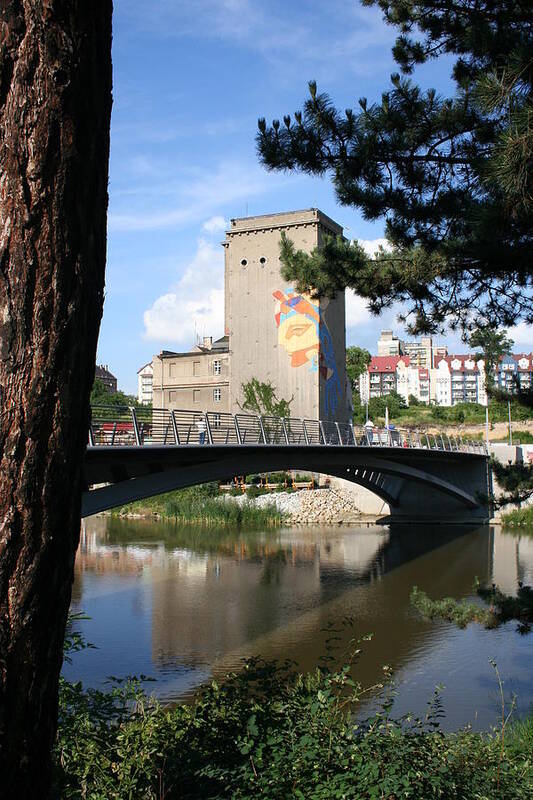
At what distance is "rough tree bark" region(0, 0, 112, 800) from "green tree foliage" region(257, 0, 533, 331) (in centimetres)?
450

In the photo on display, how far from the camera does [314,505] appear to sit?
39.0m

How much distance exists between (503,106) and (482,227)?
106cm

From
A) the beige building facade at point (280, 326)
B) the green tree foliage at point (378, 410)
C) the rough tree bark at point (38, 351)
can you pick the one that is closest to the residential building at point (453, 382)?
the green tree foliage at point (378, 410)

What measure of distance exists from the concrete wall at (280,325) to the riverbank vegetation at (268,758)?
3940 cm

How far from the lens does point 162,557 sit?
85.8ft

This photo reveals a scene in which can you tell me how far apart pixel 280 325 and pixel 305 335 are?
1675 mm

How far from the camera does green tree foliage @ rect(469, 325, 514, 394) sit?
32.1ft

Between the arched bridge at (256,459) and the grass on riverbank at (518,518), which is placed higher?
the arched bridge at (256,459)

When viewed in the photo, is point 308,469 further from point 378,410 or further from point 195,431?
point 378,410

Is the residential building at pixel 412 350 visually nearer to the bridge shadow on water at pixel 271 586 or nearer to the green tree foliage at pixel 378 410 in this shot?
the green tree foliage at pixel 378 410

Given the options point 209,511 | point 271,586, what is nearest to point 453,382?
point 209,511

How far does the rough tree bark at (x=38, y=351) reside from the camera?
254 centimetres

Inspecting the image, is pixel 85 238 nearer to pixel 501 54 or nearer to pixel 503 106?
pixel 503 106

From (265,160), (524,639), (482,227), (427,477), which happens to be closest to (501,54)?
(482,227)
